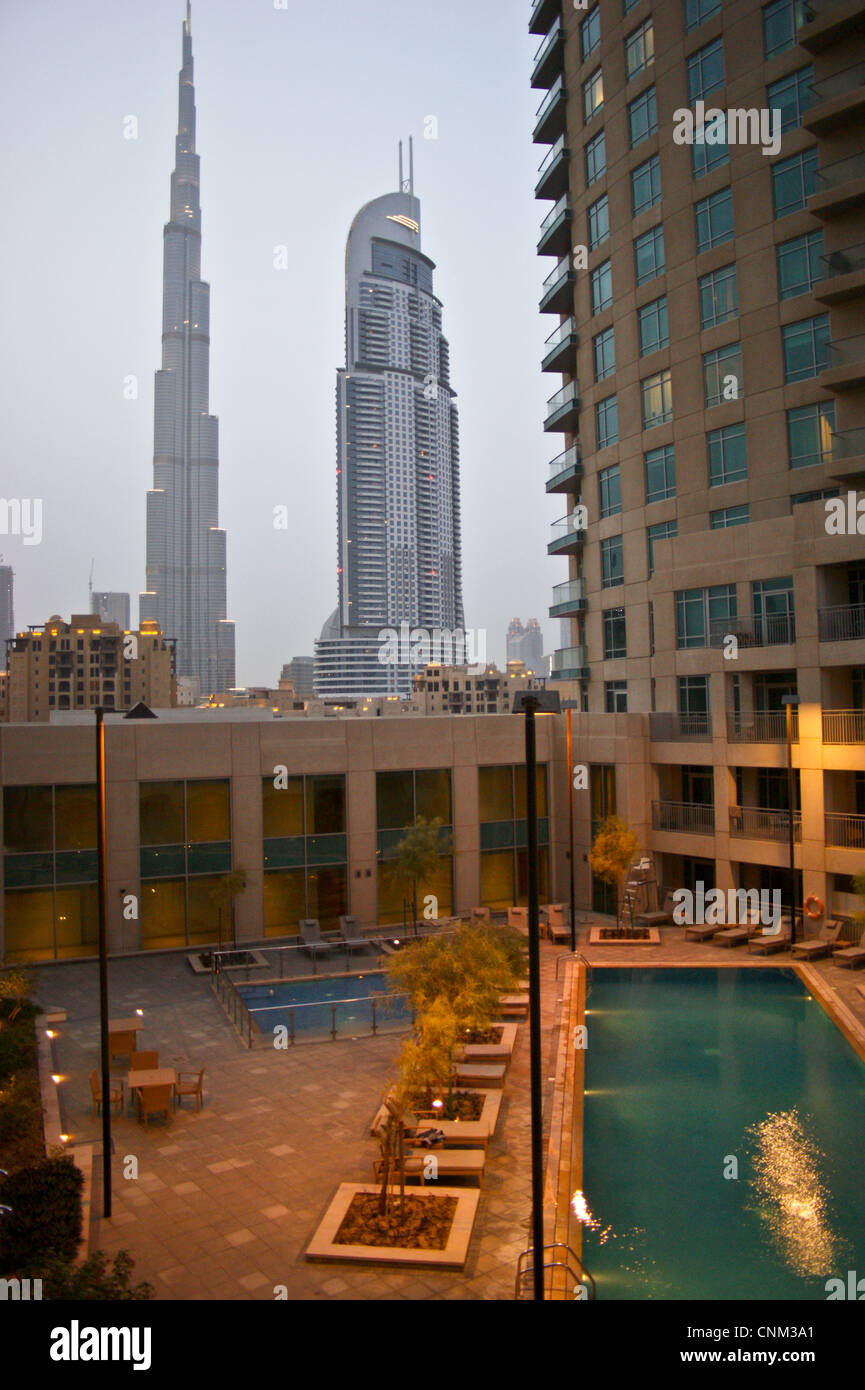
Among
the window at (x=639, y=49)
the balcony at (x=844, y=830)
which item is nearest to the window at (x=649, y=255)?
the window at (x=639, y=49)

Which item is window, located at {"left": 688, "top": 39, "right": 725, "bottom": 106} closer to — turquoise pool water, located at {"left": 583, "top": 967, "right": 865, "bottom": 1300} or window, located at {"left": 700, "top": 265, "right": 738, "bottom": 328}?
window, located at {"left": 700, "top": 265, "right": 738, "bottom": 328}

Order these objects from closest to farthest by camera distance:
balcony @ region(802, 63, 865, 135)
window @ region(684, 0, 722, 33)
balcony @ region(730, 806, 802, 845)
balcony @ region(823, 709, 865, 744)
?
balcony @ region(823, 709, 865, 744) → balcony @ region(730, 806, 802, 845) → balcony @ region(802, 63, 865, 135) → window @ region(684, 0, 722, 33)

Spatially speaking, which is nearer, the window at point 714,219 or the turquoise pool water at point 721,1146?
the turquoise pool water at point 721,1146

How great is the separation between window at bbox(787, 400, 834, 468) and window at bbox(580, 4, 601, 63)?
21639mm

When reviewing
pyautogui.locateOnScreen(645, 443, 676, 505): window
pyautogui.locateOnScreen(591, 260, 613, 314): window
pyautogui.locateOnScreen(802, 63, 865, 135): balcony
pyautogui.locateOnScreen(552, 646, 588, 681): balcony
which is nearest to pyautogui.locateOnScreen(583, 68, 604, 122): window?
pyautogui.locateOnScreen(591, 260, 613, 314): window

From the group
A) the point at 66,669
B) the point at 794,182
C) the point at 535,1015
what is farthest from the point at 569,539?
the point at 66,669

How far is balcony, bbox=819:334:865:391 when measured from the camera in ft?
92.1

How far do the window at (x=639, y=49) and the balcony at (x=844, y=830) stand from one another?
30745 mm

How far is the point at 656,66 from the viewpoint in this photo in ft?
117

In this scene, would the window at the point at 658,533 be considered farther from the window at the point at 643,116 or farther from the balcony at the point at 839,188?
the window at the point at 643,116

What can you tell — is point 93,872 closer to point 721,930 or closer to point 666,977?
point 666,977

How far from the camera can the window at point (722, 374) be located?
33.1m

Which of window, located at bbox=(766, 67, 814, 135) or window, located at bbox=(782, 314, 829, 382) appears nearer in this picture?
window, located at bbox=(782, 314, 829, 382)
